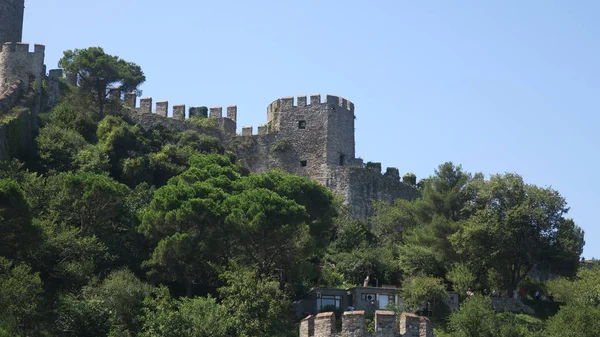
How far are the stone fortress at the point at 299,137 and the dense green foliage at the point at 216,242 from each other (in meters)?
1.45

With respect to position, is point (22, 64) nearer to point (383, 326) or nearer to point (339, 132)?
point (339, 132)

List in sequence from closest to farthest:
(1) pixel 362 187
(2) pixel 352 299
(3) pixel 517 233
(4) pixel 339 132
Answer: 1. (2) pixel 352 299
2. (3) pixel 517 233
3. (1) pixel 362 187
4. (4) pixel 339 132

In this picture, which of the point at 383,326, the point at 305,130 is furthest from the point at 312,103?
the point at 383,326

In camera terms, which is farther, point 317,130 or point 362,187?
point 317,130

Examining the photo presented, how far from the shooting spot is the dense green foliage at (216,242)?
34.1 m

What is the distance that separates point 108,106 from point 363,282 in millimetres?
16477

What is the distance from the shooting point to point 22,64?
52188 millimetres

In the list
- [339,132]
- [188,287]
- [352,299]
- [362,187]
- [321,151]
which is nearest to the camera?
[188,287]

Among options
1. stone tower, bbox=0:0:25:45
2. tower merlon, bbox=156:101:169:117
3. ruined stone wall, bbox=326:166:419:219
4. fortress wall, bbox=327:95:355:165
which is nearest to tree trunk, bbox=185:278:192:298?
ruined stone wall, bbox=326:166:419:219

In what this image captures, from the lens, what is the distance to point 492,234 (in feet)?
138

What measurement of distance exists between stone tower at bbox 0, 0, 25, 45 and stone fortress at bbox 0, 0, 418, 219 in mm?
5028

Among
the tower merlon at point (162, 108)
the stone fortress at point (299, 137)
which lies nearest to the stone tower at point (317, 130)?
the stone fortress at point (299, 137)

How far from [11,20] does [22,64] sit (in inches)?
374

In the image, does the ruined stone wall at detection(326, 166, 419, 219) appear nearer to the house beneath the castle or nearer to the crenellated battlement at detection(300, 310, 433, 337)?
the house beneath the castle
